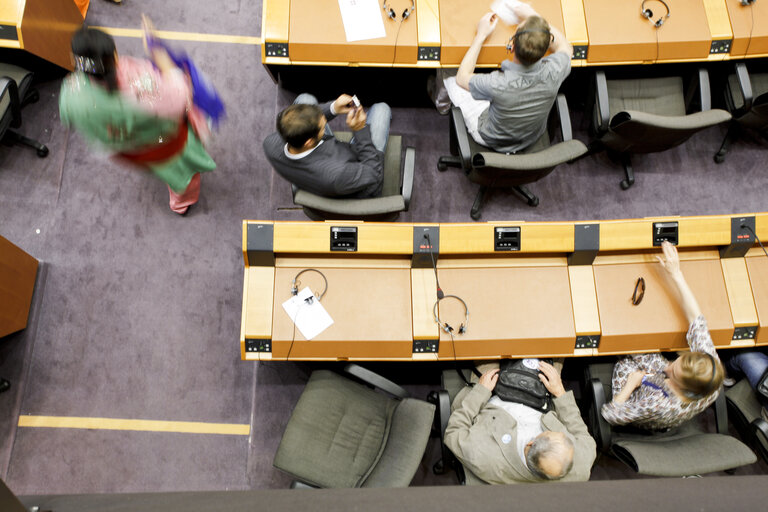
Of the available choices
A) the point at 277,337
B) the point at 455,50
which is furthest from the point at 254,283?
the point at 455,50

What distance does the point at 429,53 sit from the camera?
2.83 meters

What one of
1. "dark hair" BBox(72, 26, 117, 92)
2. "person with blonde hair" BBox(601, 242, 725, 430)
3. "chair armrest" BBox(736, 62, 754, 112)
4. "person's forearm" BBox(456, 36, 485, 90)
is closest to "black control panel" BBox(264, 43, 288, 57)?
"dark hair" BBox(72, 26, 117, 92)

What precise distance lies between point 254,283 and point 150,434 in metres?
1.19

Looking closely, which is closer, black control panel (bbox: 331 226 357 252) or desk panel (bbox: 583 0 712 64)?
black control panel (bbox: 331 226 357 252)

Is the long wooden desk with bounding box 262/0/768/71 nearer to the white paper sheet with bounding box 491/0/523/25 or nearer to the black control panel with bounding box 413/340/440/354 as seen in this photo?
the white paper sheet with bounding box 491/0/523/25

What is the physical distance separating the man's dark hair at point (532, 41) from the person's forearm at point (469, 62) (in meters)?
0.34

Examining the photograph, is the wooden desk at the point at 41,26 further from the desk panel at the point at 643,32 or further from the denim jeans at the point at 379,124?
the desk panel at the point at 643,32

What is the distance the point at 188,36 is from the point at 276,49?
1.14 metres

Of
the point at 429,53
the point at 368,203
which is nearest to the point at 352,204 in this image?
the point at 368,203

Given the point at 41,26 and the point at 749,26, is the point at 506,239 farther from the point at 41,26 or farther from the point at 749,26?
the point at 41,26

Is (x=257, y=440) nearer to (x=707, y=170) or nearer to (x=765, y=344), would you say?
(x=765, y=344)

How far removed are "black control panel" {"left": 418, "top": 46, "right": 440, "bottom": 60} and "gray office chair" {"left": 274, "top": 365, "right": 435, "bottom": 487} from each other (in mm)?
1714

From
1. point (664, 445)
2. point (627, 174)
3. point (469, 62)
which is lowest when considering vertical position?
point (664, 445)

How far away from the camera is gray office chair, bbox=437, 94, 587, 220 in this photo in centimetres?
242
